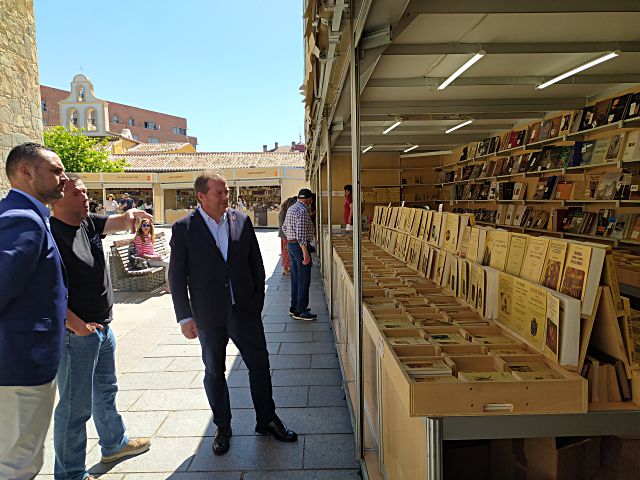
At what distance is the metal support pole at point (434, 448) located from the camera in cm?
146

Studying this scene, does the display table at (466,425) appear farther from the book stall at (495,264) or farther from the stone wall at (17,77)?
the stone wall at (17,77)

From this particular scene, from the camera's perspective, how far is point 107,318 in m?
2.57

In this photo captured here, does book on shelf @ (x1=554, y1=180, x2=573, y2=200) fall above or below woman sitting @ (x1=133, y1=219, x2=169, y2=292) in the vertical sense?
above

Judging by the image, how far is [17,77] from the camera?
786 cm

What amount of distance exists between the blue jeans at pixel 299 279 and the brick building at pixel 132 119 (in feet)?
165

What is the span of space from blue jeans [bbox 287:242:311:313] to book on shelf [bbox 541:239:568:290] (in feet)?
12.6

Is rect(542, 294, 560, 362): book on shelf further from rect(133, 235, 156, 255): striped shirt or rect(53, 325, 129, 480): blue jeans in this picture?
rect(133, 235, 156, 255): striped shirt

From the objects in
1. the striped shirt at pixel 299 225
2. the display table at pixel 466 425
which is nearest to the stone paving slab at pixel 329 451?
the display table at pixel 466 425

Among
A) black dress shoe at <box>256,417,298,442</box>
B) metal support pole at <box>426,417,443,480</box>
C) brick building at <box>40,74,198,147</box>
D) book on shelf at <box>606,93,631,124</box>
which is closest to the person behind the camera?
metal support pole at <box>426,417,443,480</box>

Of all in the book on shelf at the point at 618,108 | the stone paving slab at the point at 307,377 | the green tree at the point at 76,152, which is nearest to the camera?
the stone paving slab at the point at 307,377

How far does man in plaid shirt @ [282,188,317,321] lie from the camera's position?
559 cm

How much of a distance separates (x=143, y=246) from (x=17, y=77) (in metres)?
3.73

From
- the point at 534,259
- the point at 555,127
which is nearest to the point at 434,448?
the point at 534,259

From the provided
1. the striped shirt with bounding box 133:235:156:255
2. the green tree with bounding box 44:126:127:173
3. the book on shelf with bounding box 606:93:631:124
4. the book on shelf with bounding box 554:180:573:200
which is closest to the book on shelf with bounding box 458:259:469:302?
the book on shelf with bounding box 606:93:631:124
